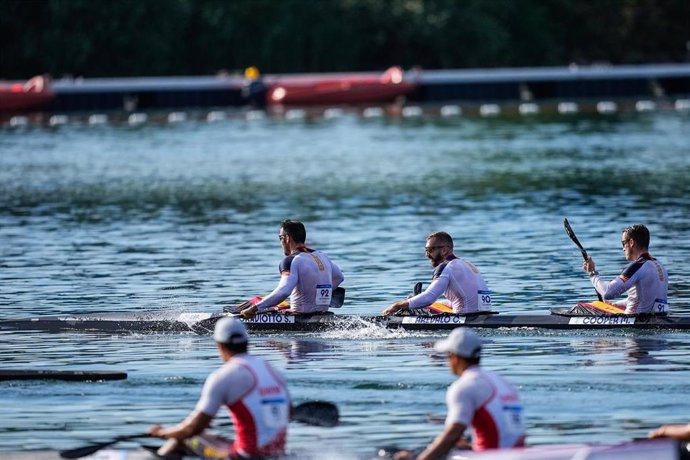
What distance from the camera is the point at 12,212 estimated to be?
52.5 metres

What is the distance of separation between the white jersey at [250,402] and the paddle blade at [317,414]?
105cm

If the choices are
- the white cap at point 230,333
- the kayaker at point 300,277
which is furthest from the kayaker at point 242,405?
the kayaker at point 300,277

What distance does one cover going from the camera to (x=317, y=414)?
708 inches

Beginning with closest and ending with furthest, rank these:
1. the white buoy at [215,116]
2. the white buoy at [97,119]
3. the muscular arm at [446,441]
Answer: the muscular arm at [446,441] → the white buoy at [97,119] → the white buoy at [215,116]

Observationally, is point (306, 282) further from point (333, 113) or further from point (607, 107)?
point (333, 113)

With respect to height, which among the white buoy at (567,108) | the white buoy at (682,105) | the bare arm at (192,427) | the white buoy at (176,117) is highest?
the white buoy at (176,117)

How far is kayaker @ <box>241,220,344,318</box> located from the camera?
26.2 m

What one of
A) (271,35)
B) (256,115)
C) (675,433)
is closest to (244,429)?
(675,433)

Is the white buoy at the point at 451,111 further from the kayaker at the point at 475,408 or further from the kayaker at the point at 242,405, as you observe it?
the kayaker at the point at 475,408

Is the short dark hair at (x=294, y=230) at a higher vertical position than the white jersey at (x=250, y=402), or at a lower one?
higher

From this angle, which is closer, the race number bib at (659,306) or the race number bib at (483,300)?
the race number bib at (659,306)

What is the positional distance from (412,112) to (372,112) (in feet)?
9.32

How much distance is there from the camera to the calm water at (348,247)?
21.8 m

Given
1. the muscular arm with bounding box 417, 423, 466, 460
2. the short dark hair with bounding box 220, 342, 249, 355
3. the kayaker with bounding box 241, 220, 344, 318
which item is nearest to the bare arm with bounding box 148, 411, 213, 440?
the short dark hair with bounding box 220, 342, 249, 355
